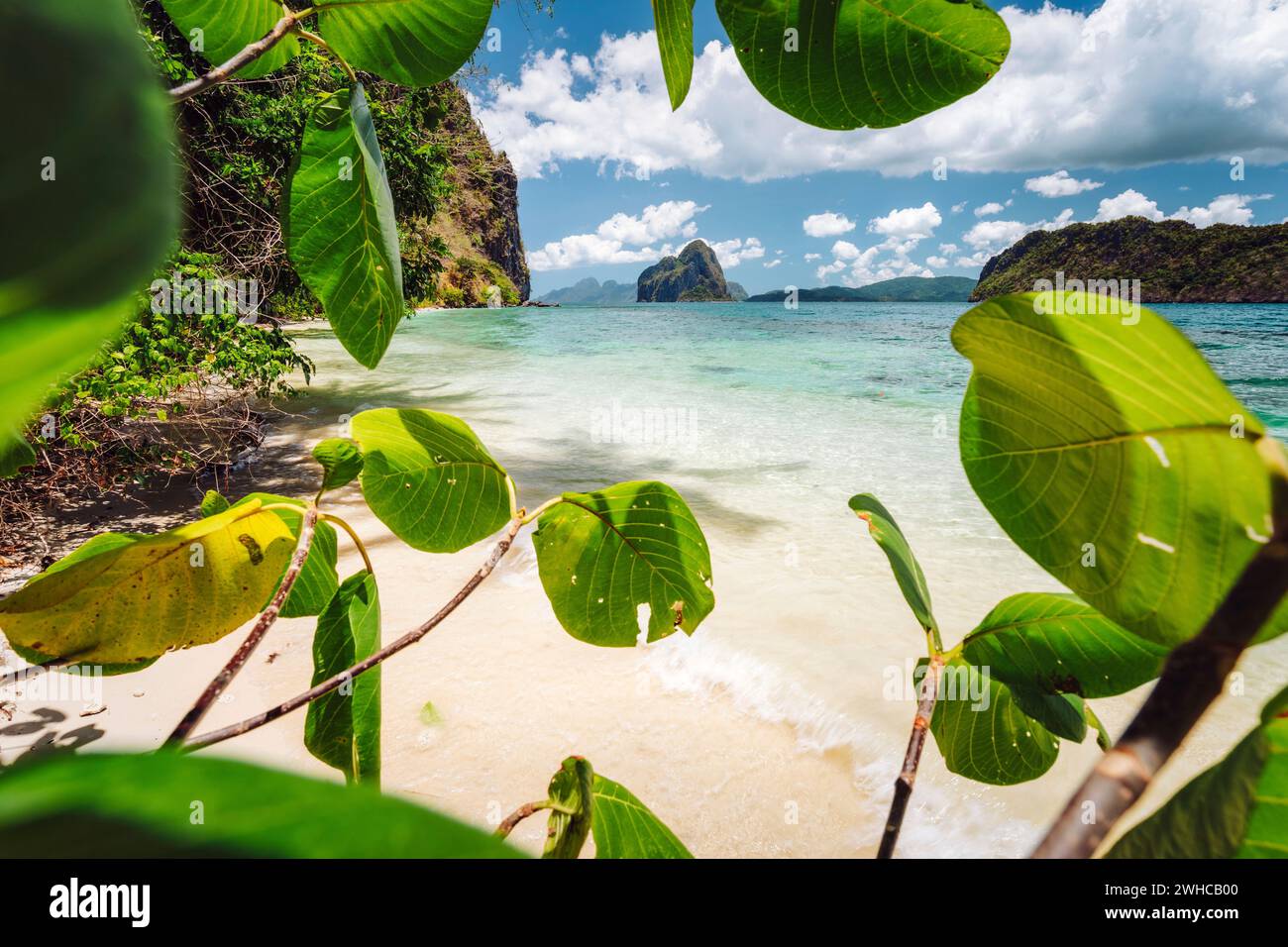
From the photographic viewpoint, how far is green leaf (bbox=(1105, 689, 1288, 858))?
195 millimetres

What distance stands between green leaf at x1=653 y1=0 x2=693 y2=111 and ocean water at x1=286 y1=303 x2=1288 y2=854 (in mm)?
2501

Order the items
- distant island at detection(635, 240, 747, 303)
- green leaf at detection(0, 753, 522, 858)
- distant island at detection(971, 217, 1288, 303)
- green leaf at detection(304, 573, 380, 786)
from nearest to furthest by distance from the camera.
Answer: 1. green leaf at detection(0, 753, 522, 858)
2. green leaf at detection(304, 573, 380, 786)
3. distant island at detection(971, 217, 1288, 303)
4. distant island at detection(635, 240, 747, 303)

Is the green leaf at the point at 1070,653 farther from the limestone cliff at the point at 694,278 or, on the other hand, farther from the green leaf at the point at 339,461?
the limestone cliff at the point at 694,278

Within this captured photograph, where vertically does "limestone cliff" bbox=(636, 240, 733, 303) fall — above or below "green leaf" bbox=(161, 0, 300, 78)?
above

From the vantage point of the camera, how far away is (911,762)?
14.0 inches

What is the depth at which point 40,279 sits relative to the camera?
0.09 m

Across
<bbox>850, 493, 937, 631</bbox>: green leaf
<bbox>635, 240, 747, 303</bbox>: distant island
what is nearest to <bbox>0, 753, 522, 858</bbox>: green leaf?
<bbox>850, 493, 937, 631</bbox>: green leaf

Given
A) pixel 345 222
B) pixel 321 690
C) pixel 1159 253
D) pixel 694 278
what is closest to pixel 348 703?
pixel 321 690

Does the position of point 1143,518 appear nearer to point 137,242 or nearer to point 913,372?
point 137,242

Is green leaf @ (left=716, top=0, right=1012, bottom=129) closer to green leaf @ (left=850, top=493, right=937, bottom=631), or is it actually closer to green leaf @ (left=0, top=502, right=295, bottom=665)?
green leaf @ (left=850, top=493, right=937, bottom=631)

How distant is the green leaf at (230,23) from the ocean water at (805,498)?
2.60 metres

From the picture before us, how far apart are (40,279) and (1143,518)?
300 millimetres

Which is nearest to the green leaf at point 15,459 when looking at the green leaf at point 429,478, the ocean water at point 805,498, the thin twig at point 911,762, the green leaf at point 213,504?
the green leaf at point 213,504

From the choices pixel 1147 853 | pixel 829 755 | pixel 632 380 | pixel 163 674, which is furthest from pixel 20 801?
pixel 632 380
